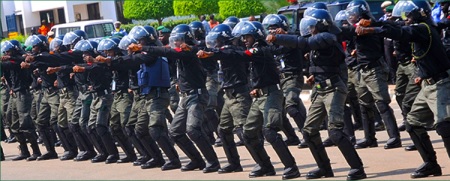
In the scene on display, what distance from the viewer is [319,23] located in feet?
37.9

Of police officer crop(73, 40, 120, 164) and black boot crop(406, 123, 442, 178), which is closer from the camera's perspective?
black boot crop(406, 123, 442, 178)

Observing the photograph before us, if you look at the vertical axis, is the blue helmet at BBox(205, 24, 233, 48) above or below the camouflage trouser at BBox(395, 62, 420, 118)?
above

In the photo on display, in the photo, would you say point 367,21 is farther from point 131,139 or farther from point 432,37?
point 131,139

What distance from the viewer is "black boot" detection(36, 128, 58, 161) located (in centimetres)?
1659

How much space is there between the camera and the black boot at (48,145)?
1659 cm

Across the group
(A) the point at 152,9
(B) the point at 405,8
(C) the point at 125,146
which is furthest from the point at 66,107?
(A) the point at 152,9

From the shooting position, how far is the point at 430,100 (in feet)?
35.8

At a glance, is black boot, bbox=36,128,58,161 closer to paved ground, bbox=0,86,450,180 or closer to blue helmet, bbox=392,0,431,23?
paved ground, bbox=0,86,450,180

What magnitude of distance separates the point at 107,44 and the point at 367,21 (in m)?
5.10

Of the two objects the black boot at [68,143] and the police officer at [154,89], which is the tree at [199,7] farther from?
the police officer at [154,89]

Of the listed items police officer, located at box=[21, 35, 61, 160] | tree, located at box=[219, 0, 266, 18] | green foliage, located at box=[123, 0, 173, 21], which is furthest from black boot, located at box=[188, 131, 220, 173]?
green foliage, located at box=[123, 0, 173, 21]

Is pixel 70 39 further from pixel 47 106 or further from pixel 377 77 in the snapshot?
pixel 377 77

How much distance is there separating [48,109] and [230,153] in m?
4.71

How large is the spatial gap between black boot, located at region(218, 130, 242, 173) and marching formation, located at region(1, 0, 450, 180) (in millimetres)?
15
